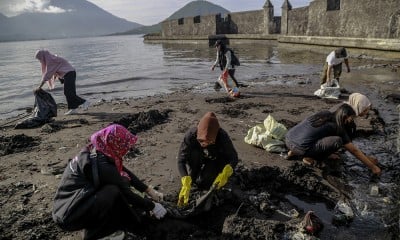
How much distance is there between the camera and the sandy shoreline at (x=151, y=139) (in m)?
4.13

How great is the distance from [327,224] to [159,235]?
5.79 feet

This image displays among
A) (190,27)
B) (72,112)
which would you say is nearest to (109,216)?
(72,112)

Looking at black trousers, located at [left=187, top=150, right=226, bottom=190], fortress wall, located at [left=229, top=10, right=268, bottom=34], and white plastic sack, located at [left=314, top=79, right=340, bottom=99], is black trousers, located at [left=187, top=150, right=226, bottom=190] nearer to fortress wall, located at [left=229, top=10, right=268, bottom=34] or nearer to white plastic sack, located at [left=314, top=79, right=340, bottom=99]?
white plastic sack, located at [left=314, top=79, right=340, bottom=99]

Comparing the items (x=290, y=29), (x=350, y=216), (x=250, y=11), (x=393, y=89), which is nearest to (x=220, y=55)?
(x=393, y=89)

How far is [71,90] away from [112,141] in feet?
20.2

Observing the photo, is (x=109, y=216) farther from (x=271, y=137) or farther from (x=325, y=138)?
(x=271, y=137)

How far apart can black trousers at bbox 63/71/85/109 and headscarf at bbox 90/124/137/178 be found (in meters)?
5.94

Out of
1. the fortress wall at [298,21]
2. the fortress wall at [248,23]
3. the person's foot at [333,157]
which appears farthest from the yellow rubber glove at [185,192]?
the fortress wall at [248,23]

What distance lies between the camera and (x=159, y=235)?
11.4ft

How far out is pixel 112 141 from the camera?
303cm

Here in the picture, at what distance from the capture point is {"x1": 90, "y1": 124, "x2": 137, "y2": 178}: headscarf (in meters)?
3.01

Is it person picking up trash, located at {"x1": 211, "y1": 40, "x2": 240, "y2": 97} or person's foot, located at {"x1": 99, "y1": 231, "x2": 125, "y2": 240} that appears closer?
person's foot, located at {"x1": 99, "y1": 231, "x2": 125, "y2": 240}

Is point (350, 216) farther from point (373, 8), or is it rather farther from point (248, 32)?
point (248, 32)

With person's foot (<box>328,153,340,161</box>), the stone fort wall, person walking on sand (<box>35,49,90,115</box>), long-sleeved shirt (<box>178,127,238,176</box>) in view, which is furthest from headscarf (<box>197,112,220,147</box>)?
the stone fort wall
